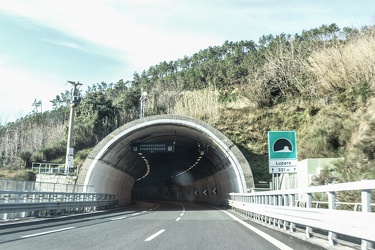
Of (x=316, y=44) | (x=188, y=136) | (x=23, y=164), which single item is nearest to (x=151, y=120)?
(x=188, y=136)

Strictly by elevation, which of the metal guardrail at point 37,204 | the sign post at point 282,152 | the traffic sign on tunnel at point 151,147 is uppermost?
the traffic sign on tunnel at point 151,147

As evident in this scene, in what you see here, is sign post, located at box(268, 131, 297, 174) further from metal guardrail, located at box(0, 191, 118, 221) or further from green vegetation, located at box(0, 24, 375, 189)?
metal guardrail, located at box(0, 191, 118, 221)

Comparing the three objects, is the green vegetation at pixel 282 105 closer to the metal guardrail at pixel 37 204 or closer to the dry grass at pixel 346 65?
the dry grass at pixel 346 65

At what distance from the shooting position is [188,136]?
3316 cm

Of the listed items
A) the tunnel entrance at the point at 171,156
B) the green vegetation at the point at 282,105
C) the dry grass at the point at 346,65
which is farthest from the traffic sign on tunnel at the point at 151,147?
the dry grass at the point at 346,65

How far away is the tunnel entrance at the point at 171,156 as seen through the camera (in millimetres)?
27578

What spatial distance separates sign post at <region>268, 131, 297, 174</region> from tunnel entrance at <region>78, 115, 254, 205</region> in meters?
9.44

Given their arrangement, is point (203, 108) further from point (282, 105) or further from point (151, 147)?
point (151, 147)

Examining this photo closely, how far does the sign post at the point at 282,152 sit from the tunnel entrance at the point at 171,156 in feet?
31.0

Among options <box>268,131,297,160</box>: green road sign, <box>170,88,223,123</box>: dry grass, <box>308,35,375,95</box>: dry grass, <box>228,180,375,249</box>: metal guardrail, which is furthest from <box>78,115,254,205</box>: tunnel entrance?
<box>228,180,375,249</box>: metal guardrail

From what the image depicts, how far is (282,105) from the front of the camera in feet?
158

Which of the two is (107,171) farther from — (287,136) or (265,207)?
(265,207)

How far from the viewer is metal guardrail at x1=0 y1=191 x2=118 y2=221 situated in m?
14.1

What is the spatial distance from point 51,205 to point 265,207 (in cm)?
1011
